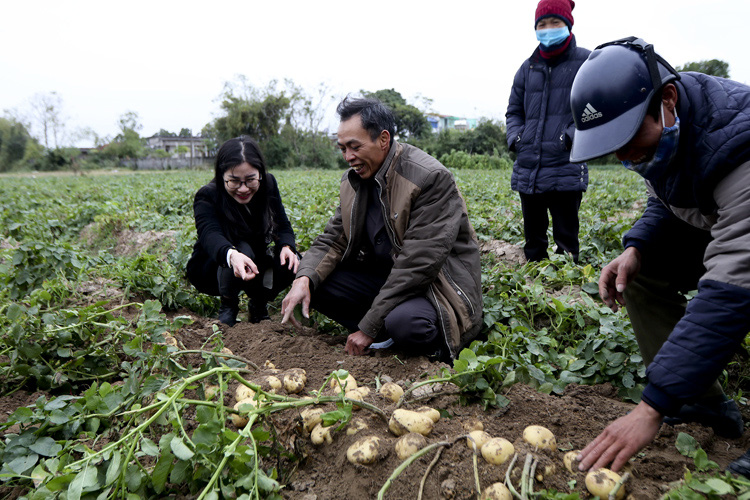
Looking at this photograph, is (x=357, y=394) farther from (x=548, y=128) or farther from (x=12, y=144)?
(x=12, y=144)

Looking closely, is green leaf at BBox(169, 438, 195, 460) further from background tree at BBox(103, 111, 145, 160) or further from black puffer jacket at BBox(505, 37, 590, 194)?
background tree at BBox(103, 111, 145, 160)

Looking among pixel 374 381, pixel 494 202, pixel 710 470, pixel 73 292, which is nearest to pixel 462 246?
pixel 374 381

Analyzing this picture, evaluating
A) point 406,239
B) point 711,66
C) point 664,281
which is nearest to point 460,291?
point 406,239

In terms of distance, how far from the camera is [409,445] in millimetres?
1562

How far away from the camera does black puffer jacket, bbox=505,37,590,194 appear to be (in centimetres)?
377

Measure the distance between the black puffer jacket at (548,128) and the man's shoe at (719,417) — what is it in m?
2.12

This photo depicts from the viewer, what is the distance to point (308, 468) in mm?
1726

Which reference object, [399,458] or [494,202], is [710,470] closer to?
[399,458]

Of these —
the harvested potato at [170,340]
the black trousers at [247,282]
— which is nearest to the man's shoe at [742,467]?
the harvested potato at [170,340]

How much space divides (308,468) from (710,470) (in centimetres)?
121

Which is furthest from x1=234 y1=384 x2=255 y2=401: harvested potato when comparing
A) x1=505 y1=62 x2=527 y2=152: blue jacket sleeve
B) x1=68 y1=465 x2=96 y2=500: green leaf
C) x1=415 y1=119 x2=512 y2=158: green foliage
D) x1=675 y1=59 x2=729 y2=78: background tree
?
x1=415 y1=119 x2=512 y2=158: green foliage

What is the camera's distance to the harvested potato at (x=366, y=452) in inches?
62.2

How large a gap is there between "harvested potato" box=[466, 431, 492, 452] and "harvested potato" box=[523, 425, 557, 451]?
0.40 ft

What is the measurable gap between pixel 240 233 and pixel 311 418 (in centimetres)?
204
